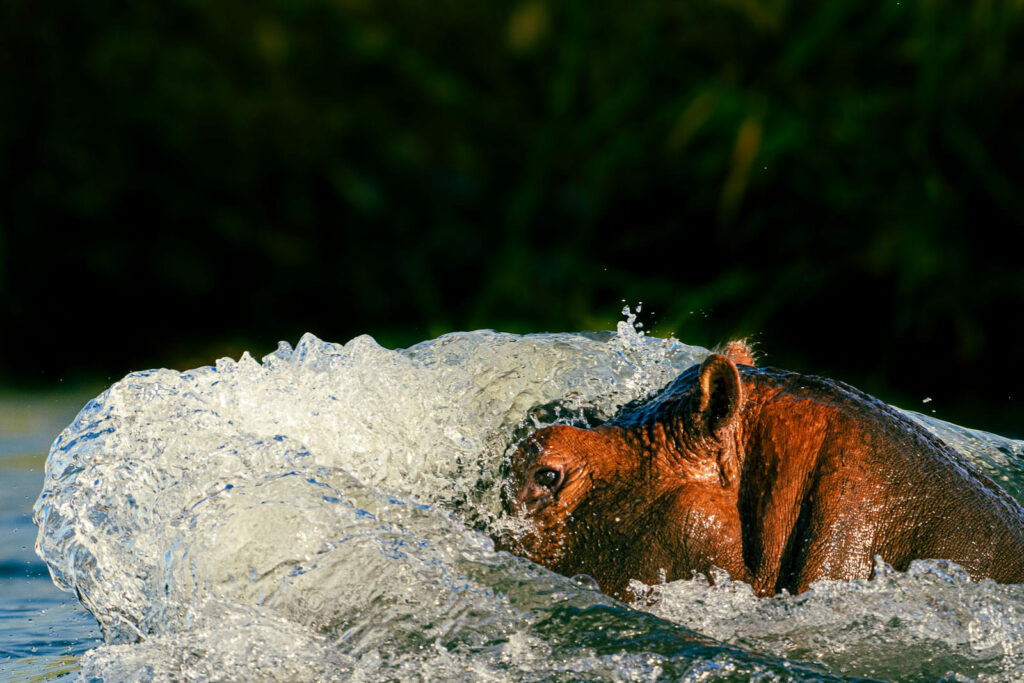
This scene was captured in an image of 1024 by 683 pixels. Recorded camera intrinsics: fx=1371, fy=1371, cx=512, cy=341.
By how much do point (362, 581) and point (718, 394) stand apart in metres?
0.64

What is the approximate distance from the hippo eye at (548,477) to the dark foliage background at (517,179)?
3081 mm

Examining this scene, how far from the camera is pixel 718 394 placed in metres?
2.21

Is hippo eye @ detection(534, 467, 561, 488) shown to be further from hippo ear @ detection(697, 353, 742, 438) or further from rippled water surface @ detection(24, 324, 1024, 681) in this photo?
hippo ear @ detection(697, 353, 742, 438)

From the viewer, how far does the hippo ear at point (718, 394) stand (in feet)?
7.09

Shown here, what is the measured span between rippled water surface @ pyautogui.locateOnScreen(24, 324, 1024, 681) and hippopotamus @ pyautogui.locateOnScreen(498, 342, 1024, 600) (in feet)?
0.17

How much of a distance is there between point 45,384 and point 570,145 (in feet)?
8.71

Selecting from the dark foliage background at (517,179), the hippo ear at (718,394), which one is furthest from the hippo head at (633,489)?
the dark foliage background at (517,179)

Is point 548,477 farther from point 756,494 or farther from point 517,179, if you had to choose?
point 517,179

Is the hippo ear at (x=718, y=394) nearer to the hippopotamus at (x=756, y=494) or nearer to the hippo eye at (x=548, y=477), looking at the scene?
the hippopotamus at (x=756, y=494)

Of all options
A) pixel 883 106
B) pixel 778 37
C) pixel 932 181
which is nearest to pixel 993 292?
pixel 932 181

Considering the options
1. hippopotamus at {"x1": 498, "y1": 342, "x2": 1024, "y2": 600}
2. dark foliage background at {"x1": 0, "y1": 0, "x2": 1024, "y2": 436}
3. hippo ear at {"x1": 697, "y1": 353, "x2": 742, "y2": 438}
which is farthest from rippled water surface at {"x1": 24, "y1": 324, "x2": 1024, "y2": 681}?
dark foliage background at {"x1": 0, "y1": 0, "x2": 1024, "y2": 436}

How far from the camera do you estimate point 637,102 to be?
6527mm

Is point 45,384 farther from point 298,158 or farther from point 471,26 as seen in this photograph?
point 471,26

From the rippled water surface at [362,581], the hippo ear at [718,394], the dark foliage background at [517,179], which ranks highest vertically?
the dark foliage background at [517,179]
